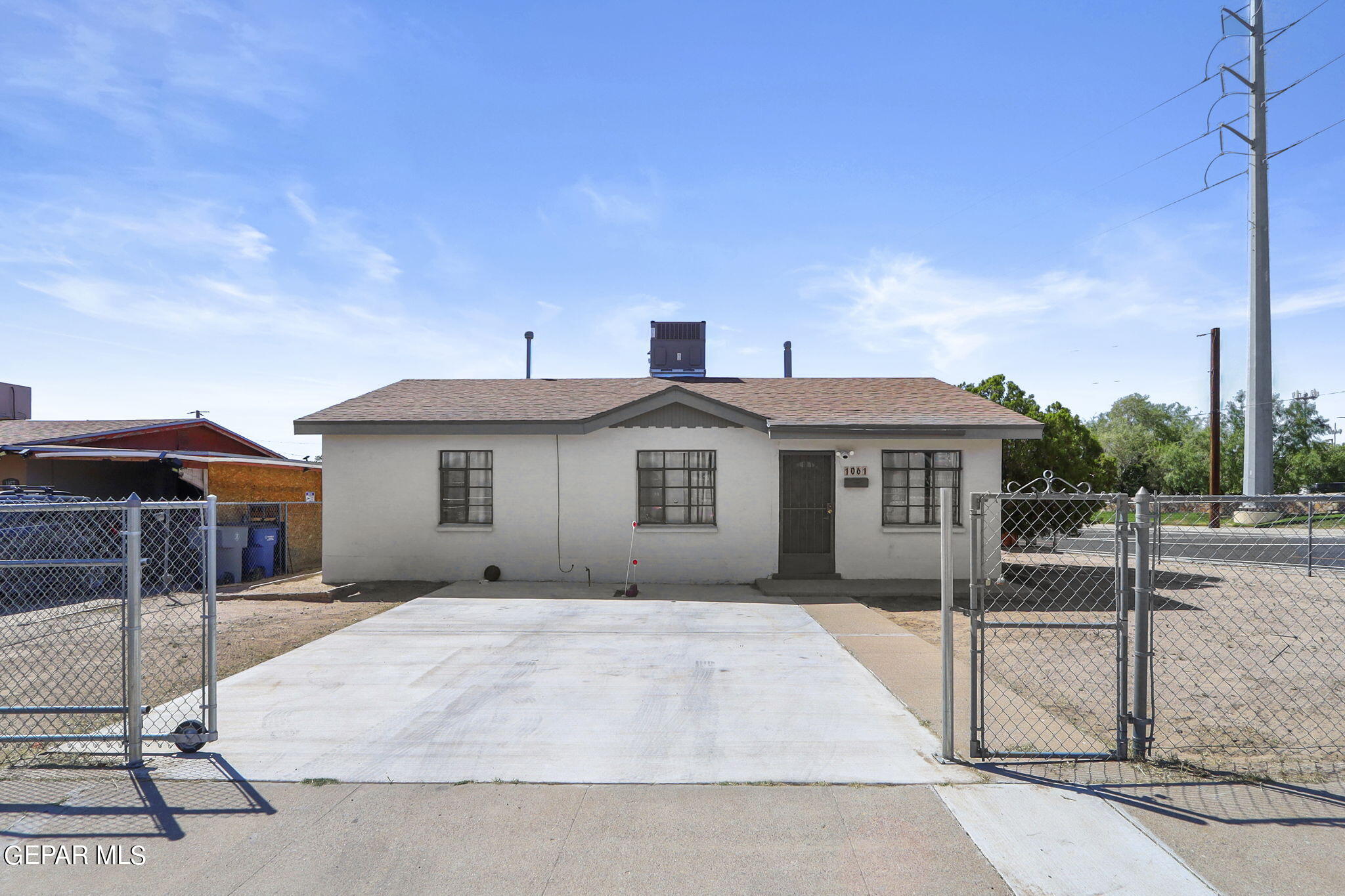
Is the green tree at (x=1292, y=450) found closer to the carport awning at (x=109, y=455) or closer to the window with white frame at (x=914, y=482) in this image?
the window with white frame at (x=914, y=482)

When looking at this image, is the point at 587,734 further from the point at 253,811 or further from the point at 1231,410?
the point at 1231,410

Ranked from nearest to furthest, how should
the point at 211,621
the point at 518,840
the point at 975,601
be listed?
the point at 518,840 → the point at 975,601 → the point at 211,621

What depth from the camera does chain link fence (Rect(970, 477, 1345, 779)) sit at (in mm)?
4863

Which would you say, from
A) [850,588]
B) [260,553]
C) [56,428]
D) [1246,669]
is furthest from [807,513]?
[56,428]

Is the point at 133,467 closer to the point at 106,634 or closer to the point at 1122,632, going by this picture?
the point at 106,634

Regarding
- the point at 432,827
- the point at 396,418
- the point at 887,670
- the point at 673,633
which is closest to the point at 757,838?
the point at 432,827

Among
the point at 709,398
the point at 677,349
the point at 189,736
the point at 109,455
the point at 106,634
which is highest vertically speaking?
the point at 677,349

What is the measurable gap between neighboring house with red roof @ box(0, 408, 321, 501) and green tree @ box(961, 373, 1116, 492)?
16814mm

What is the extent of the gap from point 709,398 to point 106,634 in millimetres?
9087

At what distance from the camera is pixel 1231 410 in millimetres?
59875

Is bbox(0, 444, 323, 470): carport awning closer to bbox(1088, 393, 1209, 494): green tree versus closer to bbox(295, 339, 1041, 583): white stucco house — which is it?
bbox(295, 339, 1041, 583): white stucco house

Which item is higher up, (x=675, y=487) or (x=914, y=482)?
(x=914, y=482)

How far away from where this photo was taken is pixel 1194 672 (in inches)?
301

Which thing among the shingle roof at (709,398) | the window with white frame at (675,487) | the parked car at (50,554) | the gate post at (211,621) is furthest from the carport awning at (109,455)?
the gate post at (211,621)
